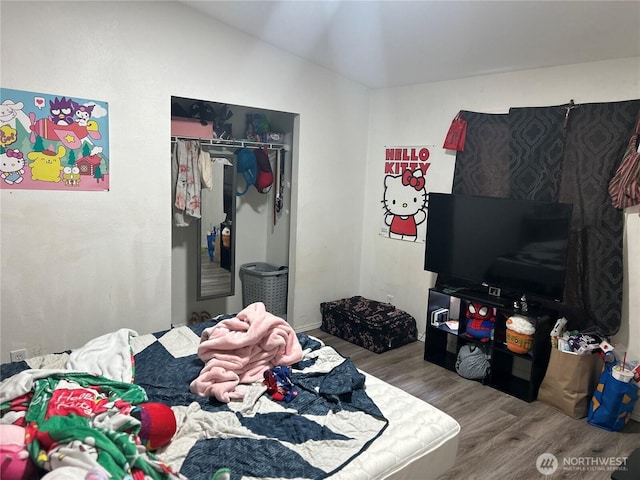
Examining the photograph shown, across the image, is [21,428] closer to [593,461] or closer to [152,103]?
[152,103]

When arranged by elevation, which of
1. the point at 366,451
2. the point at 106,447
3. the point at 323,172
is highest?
the point at 323,172

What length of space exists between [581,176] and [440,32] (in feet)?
4.37

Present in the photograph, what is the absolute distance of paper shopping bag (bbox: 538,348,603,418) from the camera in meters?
2.88

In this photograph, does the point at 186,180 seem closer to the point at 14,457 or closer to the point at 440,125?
the point at 440,125

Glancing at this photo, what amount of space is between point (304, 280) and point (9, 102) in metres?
2.57

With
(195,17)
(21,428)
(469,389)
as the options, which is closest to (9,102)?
(195,17)

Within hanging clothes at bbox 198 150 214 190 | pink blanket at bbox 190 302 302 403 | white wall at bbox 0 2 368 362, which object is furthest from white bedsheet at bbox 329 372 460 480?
hanging clothes at bbox 198 150 214 190

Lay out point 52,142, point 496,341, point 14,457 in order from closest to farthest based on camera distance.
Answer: point 14,457, point 52,142, point 496,341

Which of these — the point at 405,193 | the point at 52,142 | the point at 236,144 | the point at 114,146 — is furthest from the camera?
the point at 405,193

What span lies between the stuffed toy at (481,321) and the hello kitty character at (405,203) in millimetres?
926

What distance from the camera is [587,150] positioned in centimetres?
301

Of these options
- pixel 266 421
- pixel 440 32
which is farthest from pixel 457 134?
pixel 266 421

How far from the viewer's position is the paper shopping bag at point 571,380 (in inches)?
113

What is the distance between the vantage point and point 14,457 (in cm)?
130
